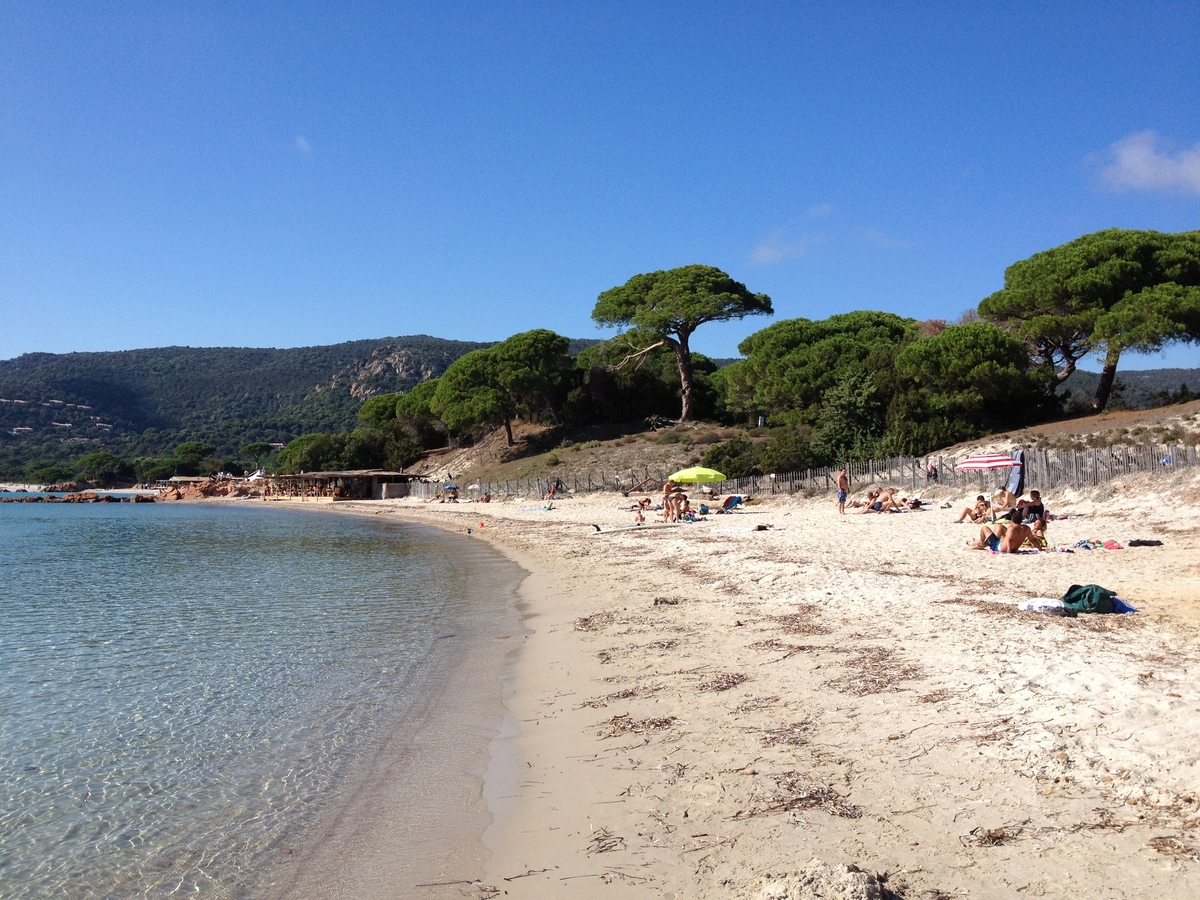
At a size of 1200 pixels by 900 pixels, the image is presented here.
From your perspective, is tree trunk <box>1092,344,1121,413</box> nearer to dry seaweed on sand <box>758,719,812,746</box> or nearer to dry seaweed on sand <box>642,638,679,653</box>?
dry seaweed on sand <box>642,638,679,653</box>

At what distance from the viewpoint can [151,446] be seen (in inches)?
4875

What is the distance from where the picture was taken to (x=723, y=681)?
645 cm

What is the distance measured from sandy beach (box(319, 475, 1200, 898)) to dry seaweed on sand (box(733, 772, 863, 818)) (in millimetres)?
14

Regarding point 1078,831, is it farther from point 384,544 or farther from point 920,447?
point 920,447

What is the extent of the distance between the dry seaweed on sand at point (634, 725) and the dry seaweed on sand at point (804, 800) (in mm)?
1326

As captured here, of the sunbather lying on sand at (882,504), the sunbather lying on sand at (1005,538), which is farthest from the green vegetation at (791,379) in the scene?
the sunbather lying on sand at (1005,538)

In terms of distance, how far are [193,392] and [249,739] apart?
156 m

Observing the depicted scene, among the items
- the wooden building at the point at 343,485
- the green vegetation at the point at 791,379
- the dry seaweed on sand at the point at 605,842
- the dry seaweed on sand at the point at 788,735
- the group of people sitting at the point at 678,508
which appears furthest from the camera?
the wooden building at the point at 343,485

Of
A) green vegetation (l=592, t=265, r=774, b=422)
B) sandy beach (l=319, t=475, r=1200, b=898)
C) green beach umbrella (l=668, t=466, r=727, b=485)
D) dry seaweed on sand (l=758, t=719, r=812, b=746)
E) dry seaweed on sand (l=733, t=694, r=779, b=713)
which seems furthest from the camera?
green vegetation (l=592, t=265, r=774, b=422)

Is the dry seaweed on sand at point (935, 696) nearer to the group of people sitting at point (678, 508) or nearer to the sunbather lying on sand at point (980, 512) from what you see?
the sunbather lying on sand at point (980, 512)

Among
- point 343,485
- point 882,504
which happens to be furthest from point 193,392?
point 882,504

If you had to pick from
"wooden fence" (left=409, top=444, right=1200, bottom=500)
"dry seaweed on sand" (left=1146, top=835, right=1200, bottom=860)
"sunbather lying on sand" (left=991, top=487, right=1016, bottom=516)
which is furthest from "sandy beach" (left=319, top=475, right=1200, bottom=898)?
"wooden fence" (left=409, top=444, right=1200, bottom=500)

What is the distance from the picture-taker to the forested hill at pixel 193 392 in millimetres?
127500

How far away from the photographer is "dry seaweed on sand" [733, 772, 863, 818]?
392 centimetres
